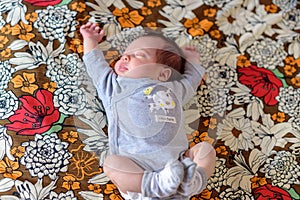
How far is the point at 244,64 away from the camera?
1436mm

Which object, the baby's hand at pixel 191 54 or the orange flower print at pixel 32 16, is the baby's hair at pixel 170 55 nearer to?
the baby's hand at pixel 191 54

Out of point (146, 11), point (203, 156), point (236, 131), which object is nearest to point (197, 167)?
point (203, 156)

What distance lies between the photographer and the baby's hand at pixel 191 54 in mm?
1328

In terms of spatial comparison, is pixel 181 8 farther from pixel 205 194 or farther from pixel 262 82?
pixel 205 194

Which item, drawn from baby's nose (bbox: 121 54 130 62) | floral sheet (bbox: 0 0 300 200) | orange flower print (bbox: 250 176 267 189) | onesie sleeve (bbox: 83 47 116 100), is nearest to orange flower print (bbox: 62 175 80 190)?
floral sheet (bbox: 0 0 300 200)

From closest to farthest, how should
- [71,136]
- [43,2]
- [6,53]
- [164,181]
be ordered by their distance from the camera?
[164,181], [71,136], [6,53], [43,2]

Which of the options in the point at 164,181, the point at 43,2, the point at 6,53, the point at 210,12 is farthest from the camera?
the point at 210,12

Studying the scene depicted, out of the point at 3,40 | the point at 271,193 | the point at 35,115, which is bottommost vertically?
the point at 271,193

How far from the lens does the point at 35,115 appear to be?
1.23 metres

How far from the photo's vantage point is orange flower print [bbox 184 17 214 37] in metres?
1.48

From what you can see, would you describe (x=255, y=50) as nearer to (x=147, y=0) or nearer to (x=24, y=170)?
(x=147, y=0)

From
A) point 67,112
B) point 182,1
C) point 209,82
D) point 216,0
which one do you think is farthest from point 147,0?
point 67,112

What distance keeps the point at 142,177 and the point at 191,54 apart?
44 cm

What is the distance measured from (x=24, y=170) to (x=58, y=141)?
0.34ft
